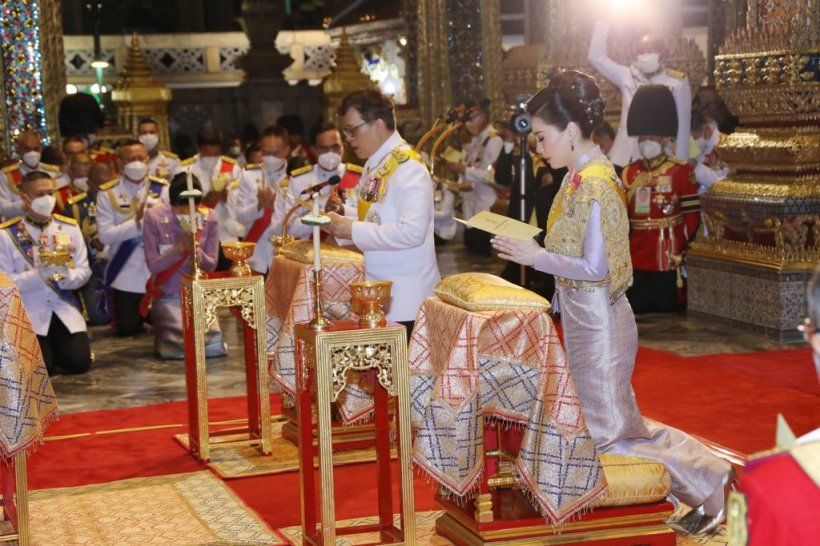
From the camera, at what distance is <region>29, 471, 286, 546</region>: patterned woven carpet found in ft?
16.1

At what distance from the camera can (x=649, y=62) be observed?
406 inches

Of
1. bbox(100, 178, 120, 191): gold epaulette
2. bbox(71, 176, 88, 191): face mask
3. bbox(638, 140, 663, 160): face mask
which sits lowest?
bbox(71, 176, 88, 191): face mask

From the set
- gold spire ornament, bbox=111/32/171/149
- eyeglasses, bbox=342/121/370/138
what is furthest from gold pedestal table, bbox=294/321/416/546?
gold spire ornament, bbox=111/32/171/149

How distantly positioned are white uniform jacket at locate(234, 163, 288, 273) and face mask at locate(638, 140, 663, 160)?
282 cm

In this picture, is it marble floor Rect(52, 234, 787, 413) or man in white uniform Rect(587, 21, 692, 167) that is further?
man in white uniform Rect(587, 21, 692, 167)

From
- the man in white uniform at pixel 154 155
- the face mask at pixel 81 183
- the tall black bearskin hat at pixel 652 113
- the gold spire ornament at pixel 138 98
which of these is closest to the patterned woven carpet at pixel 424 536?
the tall black bearskin hat at pixel 652 113

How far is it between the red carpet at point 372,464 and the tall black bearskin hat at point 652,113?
87.9 inches

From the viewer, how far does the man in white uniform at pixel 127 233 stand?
9516 millimetres

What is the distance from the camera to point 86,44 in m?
19.4

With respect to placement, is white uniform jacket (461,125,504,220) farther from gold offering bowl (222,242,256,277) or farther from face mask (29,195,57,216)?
gold offering bowl (222,242,256,277)

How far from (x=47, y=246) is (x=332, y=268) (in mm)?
2665

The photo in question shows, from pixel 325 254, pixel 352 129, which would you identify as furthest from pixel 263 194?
pixel 352 129

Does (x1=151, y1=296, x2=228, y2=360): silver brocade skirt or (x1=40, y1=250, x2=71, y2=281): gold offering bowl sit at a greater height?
(x1=40, y1=250, x2=71, y2=281): gold offering bowl

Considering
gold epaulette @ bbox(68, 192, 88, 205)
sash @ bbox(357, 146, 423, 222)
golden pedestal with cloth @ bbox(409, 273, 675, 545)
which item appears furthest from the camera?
gold epaulette @ bbox(68, 192, 88, 205)
